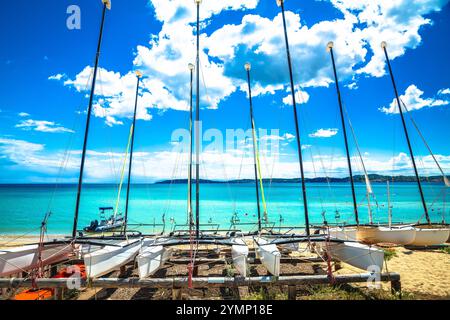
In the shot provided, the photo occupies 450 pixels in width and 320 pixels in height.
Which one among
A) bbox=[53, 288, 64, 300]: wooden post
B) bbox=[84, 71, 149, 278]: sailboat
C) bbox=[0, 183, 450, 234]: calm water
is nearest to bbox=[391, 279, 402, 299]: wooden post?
bbox=[84, 71, 149, 278]: sailboat

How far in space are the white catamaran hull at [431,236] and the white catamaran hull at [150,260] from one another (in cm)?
1352

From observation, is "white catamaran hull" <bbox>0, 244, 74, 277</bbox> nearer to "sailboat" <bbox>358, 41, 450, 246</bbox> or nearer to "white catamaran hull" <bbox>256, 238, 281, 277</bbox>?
"white catamaran hull" <bbox>256, 238, 281, 277</bbox>

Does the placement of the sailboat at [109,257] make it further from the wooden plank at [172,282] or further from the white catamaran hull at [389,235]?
the white catamaran hull at [389,235]

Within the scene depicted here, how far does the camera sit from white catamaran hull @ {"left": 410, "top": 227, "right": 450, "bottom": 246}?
41.2 ft

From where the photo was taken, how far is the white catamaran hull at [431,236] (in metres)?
12.6

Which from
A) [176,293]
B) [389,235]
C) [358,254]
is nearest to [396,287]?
[358,254]

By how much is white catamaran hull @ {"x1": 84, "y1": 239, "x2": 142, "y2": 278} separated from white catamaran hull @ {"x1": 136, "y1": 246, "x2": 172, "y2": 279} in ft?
3.32

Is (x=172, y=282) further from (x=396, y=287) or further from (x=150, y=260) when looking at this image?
(x=396, y=287)

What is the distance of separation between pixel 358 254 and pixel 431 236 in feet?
27.8

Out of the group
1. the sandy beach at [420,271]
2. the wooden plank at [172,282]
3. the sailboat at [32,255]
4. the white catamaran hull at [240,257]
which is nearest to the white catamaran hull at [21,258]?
the sailboat at [32,255]
